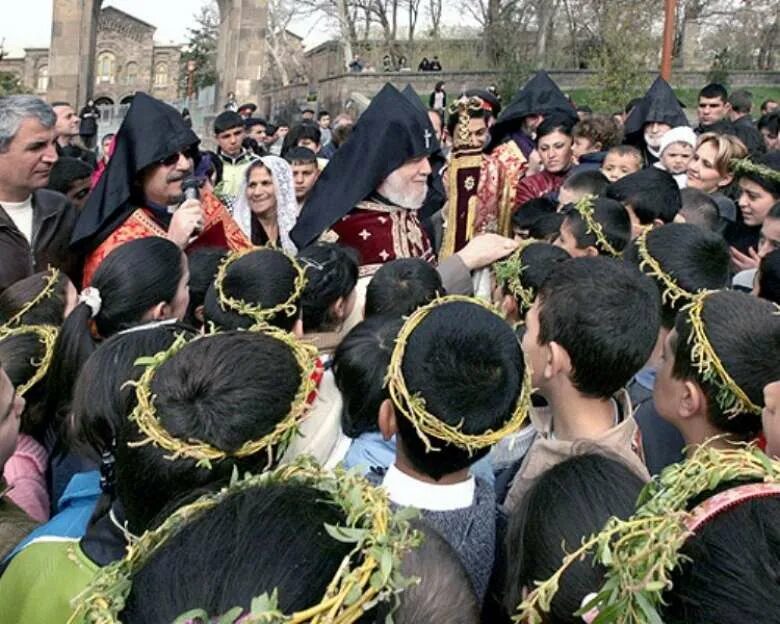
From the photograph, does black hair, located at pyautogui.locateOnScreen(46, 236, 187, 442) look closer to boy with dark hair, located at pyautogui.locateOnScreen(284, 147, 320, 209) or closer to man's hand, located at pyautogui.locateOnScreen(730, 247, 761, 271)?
man's hand, located at pyautogui.locateOnScreen(730, 247, 761, 271)

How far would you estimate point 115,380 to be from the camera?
224cm

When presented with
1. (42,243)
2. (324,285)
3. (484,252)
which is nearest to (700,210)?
(484,252)

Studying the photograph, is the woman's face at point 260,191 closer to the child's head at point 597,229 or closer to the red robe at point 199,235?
the red robe at point 199,235

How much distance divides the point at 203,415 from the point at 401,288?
173 centimetres

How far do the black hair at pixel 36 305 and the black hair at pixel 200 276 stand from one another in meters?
0.70

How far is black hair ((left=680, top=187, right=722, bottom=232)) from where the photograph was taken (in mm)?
4930

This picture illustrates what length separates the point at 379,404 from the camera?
2.68 meters

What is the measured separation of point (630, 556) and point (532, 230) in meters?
3.95

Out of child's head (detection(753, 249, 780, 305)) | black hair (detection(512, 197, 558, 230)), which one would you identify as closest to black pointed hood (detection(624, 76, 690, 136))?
black hair (detection(512, 197, 558, 230))

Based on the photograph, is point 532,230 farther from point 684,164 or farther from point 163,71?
point 163,71

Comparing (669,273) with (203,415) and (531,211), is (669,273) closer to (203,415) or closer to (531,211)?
(203,415)

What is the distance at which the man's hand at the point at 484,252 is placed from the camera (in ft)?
13.7

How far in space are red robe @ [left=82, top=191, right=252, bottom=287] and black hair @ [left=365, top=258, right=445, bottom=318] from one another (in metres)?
1.18

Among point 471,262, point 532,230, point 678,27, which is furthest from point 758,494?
point 678,27
